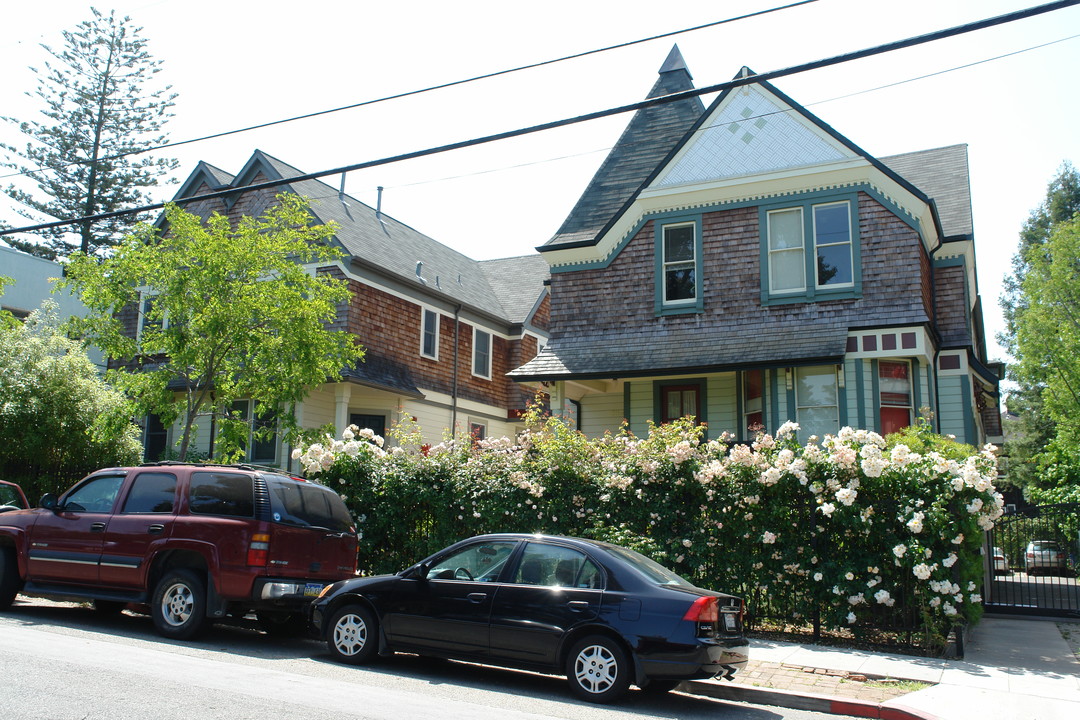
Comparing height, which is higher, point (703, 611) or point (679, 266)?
point (679, 266)

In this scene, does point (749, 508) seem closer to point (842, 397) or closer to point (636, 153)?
point (842, 397)

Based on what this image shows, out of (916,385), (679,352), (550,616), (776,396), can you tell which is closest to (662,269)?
(679,352)

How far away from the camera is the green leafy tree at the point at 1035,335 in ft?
97.0

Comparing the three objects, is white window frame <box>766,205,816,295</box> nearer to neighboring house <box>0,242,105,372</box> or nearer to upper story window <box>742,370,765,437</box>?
upper story window <box>742,370,765,437</box>

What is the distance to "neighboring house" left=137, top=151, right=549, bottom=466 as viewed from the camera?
72.5ft

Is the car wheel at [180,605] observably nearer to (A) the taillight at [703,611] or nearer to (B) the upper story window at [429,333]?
(A) the taillight at [703,611]

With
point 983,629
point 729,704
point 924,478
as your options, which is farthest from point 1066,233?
point 729,704

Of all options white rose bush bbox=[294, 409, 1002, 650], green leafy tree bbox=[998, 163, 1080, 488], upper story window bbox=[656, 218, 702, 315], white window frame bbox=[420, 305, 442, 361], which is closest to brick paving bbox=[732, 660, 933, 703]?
white rose bush bbox=[294, 409, 1002, 650]

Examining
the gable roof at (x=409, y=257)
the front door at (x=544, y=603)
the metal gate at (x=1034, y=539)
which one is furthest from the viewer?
the gable roof at (x=409, y=257)

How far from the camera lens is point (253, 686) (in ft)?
23.2

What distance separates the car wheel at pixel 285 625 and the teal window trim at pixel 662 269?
9.96m

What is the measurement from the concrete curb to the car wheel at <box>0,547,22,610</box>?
835 centimetres

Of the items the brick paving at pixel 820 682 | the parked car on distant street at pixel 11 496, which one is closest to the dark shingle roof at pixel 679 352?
the brick paving at pixel 820 682

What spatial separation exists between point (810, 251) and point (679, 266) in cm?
265
